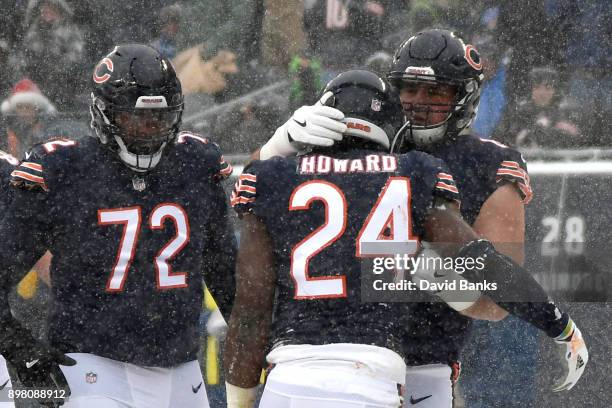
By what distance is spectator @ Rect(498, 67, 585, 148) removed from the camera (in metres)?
6.40

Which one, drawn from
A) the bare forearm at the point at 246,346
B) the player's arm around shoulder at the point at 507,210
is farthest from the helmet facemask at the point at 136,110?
the player's arm around shoulder at the point at 507,210

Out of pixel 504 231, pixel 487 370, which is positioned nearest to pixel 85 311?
pixel 504 231

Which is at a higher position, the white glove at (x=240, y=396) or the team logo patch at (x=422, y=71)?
the team logo patch at (x=422, y=71)

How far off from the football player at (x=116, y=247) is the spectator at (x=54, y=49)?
324 centimetres

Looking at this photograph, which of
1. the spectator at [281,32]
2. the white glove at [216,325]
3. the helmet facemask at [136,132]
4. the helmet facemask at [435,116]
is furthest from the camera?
the spectator at [281,32]

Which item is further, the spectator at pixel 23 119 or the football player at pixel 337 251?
the spectator at pixel 23 119

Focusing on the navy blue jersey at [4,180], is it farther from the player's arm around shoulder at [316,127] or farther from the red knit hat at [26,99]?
the red knit hat at [26,99]

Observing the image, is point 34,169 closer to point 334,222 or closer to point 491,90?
point 334,222

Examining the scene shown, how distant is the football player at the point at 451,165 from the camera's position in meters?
3.42

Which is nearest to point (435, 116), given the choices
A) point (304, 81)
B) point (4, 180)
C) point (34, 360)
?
point (34, 360)

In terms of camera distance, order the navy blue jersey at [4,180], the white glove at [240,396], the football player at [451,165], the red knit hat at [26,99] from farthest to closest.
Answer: the red knit hat at [26,99] < the navy blue jersey at [4,180] < the football player at [451,165] < the white glove at [240,396]

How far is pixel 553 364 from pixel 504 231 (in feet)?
7.00

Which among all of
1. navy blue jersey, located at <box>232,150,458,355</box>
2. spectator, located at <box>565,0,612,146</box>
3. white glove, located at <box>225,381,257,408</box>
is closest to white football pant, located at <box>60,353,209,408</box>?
white glove, located at <box>225,381,257,408</box>

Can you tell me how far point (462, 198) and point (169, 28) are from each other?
148 inches
